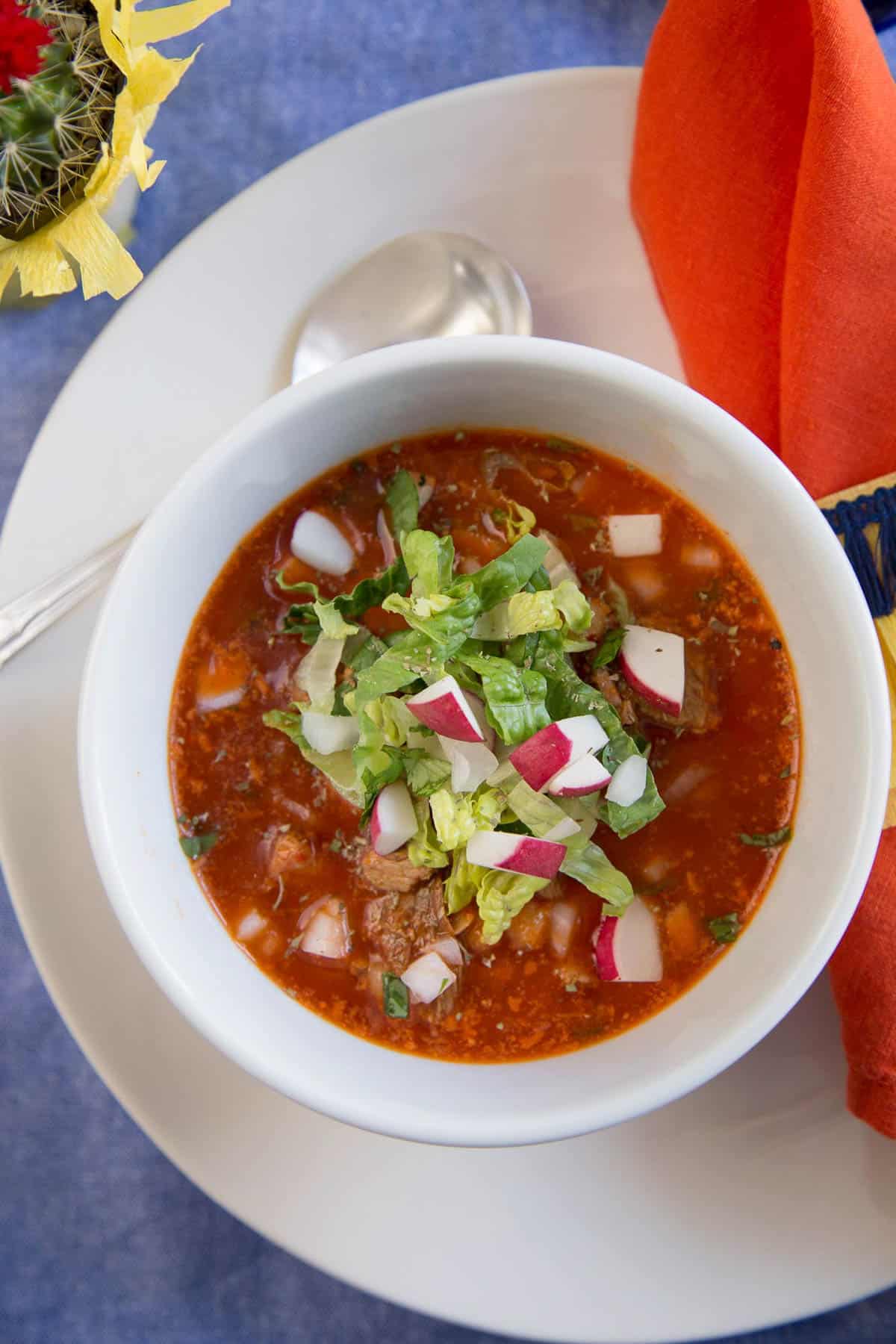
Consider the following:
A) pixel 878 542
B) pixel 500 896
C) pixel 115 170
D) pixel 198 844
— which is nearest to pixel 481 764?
pixel 500 896

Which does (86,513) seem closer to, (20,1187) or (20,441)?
(20,441)

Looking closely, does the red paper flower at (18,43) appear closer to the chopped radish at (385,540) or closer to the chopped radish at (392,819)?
the chopped radish at (385,540)

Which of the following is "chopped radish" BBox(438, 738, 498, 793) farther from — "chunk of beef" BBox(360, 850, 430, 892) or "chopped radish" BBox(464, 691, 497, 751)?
"chunk of beef" BBox(360, 850, 430, 892)

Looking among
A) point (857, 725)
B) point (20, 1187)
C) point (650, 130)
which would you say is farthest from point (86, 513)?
point (20, 1187)

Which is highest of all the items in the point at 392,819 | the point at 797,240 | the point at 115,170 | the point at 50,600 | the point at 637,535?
the point at 115,170

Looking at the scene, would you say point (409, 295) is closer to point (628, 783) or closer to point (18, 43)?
point (18, 43)

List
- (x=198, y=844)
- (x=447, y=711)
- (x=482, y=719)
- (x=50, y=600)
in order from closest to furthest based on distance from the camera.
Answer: (x=447, y=711)
(x=482, y=719)
(x=198, y=844)
(x=50, y=600)

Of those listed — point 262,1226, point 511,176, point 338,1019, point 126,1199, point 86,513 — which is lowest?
point 126,1199
